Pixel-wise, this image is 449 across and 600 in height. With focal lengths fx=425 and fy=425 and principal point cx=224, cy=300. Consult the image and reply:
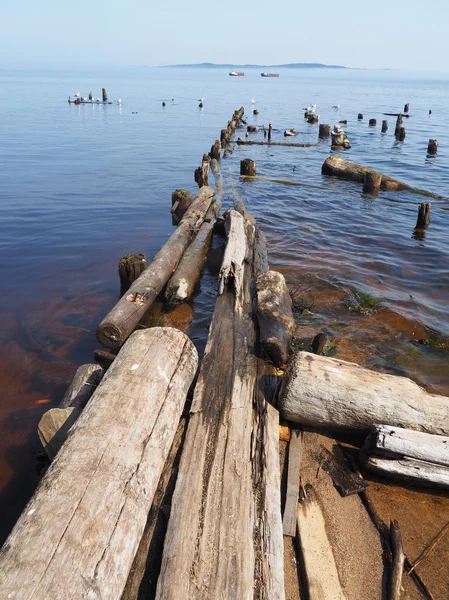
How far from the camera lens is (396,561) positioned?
368 cm

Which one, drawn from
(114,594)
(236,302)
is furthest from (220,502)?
(236,302)

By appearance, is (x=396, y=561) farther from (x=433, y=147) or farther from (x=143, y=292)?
(x=433, y=147)

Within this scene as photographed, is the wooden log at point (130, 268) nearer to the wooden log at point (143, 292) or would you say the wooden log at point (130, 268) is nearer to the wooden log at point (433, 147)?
the wooden log at point (143, 292)

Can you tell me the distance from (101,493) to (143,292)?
4.54 metres

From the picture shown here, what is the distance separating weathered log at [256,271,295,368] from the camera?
5.75 metres

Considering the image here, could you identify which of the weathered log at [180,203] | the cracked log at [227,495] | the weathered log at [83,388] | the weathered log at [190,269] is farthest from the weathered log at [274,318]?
the weathered log at [180,203]

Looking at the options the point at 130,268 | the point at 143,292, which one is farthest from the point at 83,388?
the point at 130,268

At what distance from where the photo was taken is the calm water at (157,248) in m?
6.78

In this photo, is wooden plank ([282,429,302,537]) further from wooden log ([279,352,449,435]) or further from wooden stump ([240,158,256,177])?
wooden stump ([240,158,256,177])

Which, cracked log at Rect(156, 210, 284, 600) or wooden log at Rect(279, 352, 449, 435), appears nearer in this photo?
cracked log at Rect(156, 210, 284, 600)

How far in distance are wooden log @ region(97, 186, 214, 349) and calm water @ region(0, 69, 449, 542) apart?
0.91m

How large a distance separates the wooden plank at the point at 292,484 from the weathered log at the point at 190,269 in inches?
153

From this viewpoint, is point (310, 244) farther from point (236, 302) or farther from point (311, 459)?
point (311, 459)

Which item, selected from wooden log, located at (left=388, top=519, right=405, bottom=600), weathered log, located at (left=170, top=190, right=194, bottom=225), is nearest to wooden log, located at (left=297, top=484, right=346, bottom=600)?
wooden log, located at (left=388, top=519, right=405, bottom=600)
